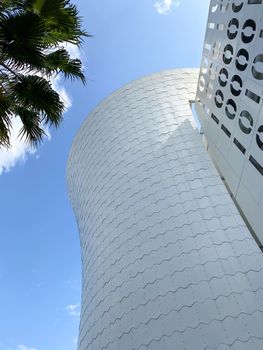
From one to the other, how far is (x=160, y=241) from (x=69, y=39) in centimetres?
1055

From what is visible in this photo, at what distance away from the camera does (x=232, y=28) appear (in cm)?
1173

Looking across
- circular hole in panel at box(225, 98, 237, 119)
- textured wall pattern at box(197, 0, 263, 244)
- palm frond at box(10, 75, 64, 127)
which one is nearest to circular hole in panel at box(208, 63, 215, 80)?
A: textured wall pattern at box(197, 0, 263, 244)

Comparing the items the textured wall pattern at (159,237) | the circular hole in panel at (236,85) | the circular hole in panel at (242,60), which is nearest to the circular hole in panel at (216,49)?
the circular hole in panel at (236,85)

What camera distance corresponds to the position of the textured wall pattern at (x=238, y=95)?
1051 cm

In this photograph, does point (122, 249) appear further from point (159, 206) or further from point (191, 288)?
point (191, 288)

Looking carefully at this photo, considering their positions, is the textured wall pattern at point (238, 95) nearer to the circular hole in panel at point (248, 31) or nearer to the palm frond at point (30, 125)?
the circular hole in panel at point (248, 31)

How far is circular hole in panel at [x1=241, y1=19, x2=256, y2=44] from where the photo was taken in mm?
10406

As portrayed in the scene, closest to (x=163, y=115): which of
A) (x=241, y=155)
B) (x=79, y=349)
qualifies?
(x=241, y=155)

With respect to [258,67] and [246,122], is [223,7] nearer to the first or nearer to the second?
[258,67]

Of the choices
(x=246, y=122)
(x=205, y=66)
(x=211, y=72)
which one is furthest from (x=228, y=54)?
(x=205, y=66)

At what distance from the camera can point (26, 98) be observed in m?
5.91

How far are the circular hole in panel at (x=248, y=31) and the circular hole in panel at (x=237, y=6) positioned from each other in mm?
618

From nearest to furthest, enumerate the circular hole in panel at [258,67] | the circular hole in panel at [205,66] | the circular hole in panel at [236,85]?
the circular hole in panel at [258,67]
the circular hole in panel at [236,85]
the circular hole in panel at [205,66]

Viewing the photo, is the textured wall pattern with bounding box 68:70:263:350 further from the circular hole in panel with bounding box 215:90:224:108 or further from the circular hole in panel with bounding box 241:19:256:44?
the circular hole in panel with bounding box 241:19:256:44
